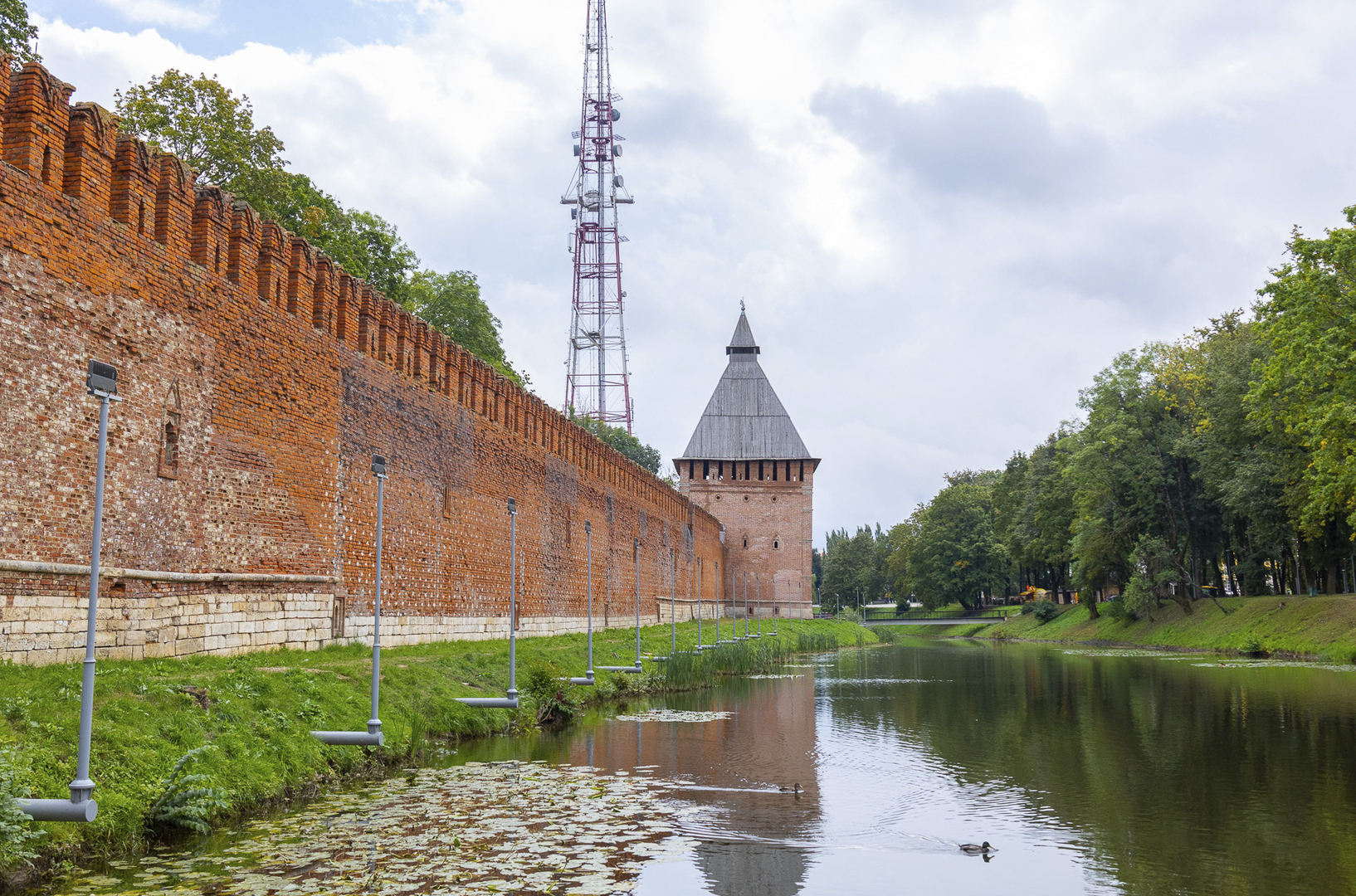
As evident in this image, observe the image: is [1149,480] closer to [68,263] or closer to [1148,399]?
[1148,399]

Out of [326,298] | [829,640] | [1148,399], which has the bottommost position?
[829,640]

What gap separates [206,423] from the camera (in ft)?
39.7

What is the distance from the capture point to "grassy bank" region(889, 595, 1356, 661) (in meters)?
28.8

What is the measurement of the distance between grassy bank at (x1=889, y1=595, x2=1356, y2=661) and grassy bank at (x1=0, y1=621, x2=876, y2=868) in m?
23.1

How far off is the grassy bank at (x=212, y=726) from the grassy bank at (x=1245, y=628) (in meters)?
23.1

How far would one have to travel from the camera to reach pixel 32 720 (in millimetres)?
7039

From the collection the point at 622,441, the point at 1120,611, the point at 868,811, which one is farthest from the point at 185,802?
the point at 622,441

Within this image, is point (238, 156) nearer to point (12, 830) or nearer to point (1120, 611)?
point (12, 830)

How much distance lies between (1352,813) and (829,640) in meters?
34.4

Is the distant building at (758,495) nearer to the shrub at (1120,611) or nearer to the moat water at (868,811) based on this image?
the shrub at (1120,611)

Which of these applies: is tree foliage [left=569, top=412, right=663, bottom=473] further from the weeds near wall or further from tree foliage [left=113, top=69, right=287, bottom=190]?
the weeds near wall

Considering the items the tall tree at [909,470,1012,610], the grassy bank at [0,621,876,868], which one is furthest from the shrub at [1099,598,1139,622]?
the grassy bank at [0,621,876,868]

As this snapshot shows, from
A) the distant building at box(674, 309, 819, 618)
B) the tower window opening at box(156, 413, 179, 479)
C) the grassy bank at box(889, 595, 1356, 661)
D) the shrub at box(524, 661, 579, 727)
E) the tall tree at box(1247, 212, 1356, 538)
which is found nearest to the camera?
the tower window opening at box(156, 413, 179, 479)

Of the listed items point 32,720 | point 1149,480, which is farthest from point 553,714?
Result: point 1149,480
